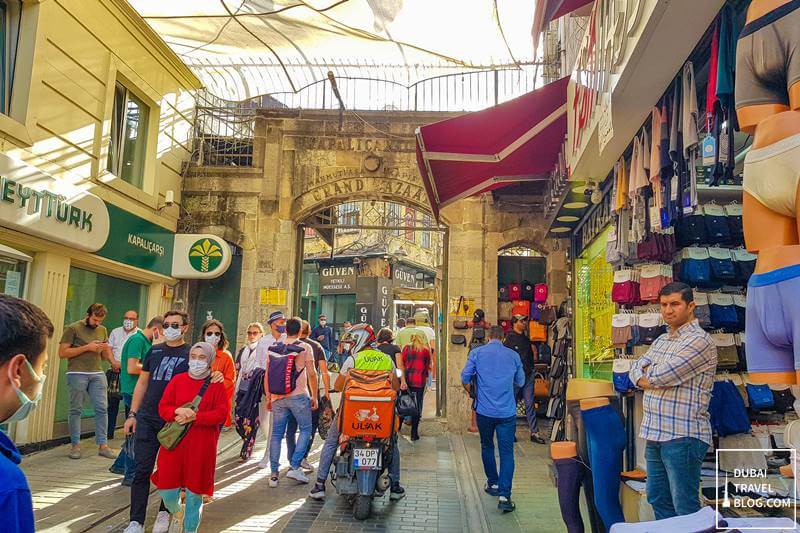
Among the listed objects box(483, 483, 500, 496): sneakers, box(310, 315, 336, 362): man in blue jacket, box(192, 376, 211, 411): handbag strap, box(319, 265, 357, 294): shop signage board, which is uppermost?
box(319, 265, 357, 294): shop signage board

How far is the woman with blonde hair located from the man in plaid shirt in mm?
6460

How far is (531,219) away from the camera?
476 inches

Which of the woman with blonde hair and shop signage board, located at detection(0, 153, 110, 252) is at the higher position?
shop signage board, located at detection(0, 153, 110, 252)

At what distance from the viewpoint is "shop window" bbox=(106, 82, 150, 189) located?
1013 cm

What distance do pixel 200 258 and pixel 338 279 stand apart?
12575mm

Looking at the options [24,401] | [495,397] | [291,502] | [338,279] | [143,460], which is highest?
[338,279]

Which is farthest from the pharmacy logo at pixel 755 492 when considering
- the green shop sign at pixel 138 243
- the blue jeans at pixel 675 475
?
the green shop sign at pixel 138 243

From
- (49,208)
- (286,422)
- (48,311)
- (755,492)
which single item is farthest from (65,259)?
(755,492)

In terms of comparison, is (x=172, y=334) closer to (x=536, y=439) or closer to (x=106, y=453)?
(x=106, y=453)

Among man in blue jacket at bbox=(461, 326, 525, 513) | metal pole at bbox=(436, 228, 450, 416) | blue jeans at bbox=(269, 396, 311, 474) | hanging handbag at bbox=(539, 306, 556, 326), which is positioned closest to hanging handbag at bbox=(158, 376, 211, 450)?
blue jeans at bbox=(269, 396, 311, 474)

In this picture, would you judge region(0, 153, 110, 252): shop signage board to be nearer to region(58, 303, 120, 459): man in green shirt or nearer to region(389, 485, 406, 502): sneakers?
region(58, 303, 120, 459): man in green shirt

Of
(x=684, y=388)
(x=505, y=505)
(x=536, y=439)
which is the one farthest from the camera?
(x=536, y=439)

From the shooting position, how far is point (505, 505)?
580cm

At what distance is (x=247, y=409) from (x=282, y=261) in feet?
16.2
